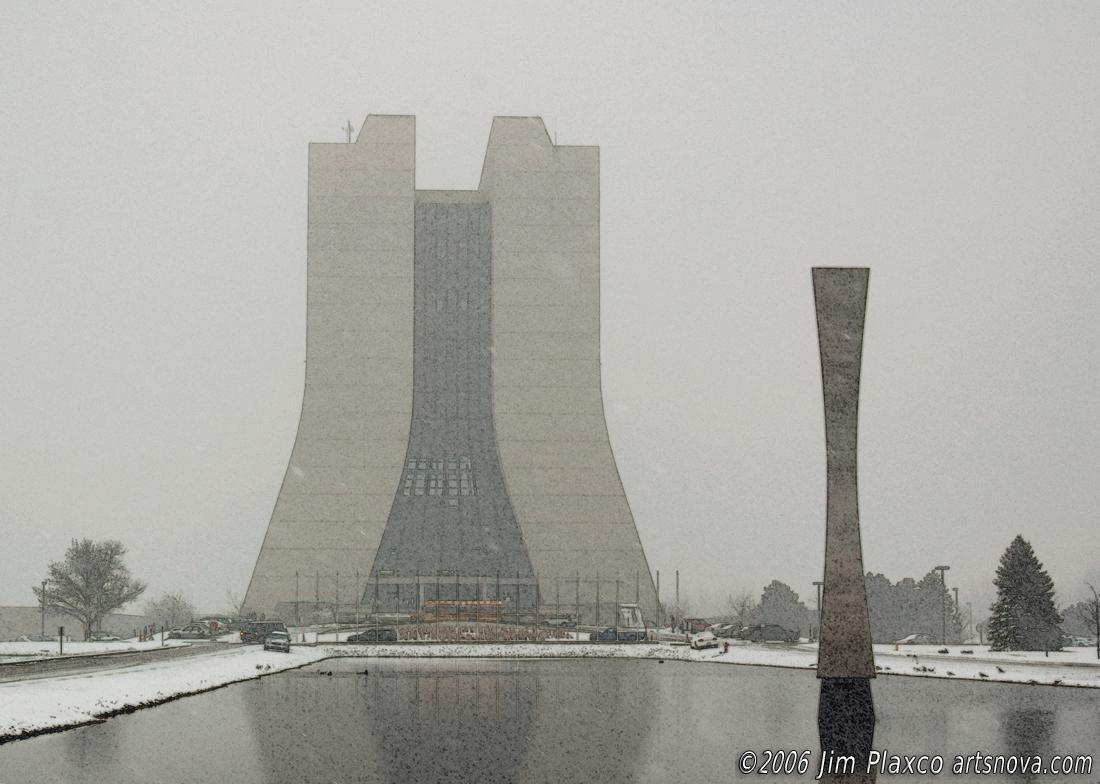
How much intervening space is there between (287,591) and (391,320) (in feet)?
58.3

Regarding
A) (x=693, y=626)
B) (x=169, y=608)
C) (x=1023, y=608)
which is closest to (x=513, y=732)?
(x=1023, y=608)

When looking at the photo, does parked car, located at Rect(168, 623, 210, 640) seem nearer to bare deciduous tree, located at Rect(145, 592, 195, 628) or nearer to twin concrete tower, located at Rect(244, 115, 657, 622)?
twin concrete tower, located at Rect(244, 115, 657, 622)

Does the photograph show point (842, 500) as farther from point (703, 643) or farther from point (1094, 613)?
point (1094, 613)

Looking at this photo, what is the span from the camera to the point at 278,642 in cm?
4634

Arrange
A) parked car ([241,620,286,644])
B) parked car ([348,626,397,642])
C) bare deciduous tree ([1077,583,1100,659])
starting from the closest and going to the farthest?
1. bare deciduous tree ([1077,583,1100,659])
2. parked car ([348,626,397,642])
3. parked car ([241,620,286,644])

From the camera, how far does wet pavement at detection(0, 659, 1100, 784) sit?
44.5ft

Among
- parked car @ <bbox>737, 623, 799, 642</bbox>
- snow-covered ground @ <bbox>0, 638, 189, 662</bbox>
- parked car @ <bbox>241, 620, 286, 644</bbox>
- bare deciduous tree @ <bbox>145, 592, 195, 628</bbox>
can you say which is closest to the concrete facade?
snow-covered ground @ <bbox>0, 638, 189, 662</bbox>

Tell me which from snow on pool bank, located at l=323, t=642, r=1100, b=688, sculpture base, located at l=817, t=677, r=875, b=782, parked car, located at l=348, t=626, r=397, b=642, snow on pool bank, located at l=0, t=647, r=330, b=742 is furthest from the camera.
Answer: parked car, located at l=348, t=626, r=397, b=642

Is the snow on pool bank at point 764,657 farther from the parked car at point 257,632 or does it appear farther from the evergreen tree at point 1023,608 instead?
the evergreen tree at point 1023,608

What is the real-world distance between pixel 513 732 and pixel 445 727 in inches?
46.8

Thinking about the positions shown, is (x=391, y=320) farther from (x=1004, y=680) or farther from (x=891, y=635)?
(x=1004, y=680)

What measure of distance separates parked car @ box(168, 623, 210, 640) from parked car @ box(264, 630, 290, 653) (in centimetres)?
1712

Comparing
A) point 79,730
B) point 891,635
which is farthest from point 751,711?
point 891,635

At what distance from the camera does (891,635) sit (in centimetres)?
9644
